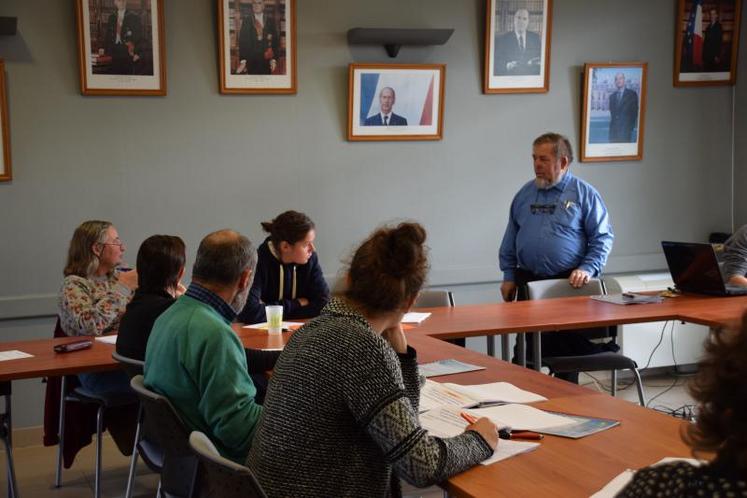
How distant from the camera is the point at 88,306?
4.16 metres

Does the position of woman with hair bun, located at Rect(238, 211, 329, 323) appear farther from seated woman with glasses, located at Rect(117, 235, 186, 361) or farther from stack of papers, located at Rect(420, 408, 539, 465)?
stack of papers, located at Rect(420, 408, 539, 465)

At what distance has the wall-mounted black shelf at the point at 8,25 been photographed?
4.77m

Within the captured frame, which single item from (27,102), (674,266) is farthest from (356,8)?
(674,266)

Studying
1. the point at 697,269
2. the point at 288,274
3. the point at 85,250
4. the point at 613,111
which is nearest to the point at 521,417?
the point at 288,274

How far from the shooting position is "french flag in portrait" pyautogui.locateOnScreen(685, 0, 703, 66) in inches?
251

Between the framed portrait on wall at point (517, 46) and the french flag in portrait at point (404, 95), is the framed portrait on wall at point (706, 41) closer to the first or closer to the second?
the framed portrait on wall at point (517, 46)

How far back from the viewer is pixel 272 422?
2086 millimetres

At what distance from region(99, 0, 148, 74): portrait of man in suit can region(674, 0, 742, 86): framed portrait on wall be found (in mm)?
3737

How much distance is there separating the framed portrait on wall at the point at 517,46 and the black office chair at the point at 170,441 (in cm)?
380

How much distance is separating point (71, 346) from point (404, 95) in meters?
2.77

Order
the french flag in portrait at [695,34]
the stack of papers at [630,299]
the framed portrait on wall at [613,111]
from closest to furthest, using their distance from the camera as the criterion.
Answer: the stack of papers at [630,299]
the framed portrait on wall at [613,111]
the french flag in portrait at [695,34]

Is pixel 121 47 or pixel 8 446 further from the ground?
pixel 121 47

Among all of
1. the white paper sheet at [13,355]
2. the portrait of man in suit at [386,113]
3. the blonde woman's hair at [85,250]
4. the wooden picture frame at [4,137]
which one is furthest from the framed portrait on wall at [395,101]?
the white paper sheet at [13,355]

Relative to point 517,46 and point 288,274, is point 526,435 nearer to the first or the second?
point 288,274
